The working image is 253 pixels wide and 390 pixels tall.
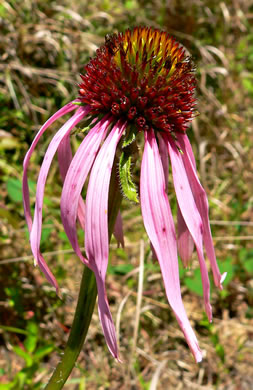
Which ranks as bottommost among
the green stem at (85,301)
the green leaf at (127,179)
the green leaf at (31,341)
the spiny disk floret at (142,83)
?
the green leaf at (31,341)

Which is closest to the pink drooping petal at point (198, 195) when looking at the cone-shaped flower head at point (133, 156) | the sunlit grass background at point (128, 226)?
the cone-shaped flower head at point (133, 156)

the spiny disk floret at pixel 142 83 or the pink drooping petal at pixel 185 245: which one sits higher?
the spiny disk floret at pixel 142 83

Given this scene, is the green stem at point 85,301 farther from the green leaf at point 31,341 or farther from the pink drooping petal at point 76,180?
the green leaf at point 31,341

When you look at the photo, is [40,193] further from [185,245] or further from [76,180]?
[185,245]

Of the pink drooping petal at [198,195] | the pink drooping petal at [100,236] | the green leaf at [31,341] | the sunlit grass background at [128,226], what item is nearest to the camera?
the pink drooping petal at [100,236]

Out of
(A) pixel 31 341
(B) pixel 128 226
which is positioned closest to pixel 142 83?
(A) pixel 31 341
